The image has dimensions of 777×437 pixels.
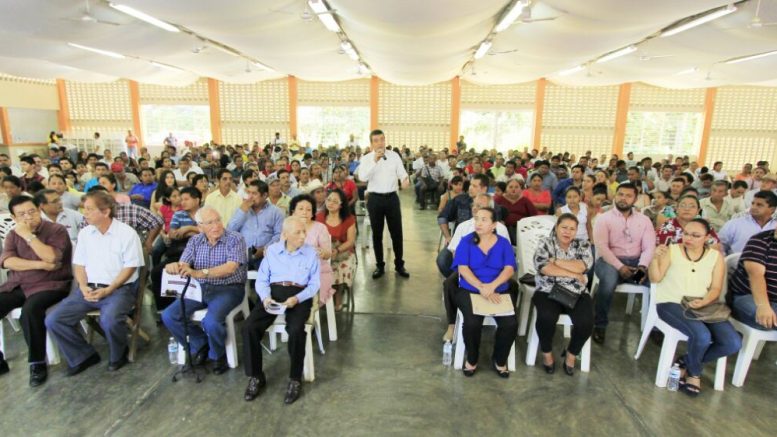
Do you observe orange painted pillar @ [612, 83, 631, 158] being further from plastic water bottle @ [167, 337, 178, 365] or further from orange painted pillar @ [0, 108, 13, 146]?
orange painted pillar @ [0, 108, 13, 146]

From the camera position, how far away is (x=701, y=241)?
2814mm

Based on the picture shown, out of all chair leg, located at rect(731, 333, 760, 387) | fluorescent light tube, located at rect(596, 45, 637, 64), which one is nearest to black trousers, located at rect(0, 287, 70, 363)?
chair leg, located at rect(731, 333, 760, 387)

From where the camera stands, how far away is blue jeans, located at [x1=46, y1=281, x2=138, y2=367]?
280cm

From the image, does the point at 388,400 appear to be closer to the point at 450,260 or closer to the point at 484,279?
the point at 484,279

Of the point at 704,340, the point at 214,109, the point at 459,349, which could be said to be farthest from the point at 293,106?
the point at 704,340

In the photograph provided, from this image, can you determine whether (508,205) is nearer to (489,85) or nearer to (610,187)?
(610,187)

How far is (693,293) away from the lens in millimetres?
2871

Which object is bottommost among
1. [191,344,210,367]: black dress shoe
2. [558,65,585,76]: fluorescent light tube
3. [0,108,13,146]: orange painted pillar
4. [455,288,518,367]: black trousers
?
[191,344,210,367]: black dress shoe

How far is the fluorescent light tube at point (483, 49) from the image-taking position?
814 centimetres

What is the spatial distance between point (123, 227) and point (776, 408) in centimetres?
443

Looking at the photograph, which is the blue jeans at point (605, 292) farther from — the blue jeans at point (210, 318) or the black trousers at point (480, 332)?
the blue jeans at point (210, 318)

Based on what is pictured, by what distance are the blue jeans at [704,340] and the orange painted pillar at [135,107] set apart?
17.9 metres

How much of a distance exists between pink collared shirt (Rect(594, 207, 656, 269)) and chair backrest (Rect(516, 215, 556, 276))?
43 cm

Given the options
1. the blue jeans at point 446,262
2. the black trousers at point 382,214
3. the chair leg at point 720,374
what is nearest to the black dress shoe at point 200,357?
the blue jeans at point 446,262
